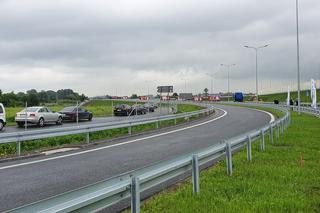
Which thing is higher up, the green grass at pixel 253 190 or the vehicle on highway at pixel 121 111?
the vehicle on highway at pixel 121 111

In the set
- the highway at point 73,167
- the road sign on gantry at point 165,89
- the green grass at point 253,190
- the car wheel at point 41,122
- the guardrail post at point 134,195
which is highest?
the road sign on gantry at point 165,89

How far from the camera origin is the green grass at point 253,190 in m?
7.15

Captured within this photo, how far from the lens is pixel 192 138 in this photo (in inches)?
803

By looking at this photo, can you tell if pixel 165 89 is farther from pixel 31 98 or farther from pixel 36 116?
pixel 31 98

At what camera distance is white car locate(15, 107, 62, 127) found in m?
32.8

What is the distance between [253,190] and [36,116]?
27376 mm

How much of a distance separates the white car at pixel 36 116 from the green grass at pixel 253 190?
23257mm

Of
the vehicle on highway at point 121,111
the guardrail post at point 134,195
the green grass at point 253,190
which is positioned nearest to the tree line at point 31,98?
the vehicle on highway at point 121,111

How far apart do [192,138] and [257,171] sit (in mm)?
9915

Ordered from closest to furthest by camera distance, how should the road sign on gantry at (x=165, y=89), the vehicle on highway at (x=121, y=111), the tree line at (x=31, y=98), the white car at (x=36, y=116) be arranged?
the white car at (x=36, y=116)
the road sign on gantry at (x=165, y=89)
the vehicle on highway at (x=121, y=111)
the tree line at (x=31, y=98)

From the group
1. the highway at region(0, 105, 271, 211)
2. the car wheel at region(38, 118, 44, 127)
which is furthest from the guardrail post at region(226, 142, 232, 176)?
the car wheel at region(38, 118, 44, 127)

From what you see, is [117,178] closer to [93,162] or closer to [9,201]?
[9,201]

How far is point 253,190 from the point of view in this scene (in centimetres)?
837

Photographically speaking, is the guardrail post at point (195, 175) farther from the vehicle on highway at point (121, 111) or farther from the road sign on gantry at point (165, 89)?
the vehicle on highway at point (121, 111)
